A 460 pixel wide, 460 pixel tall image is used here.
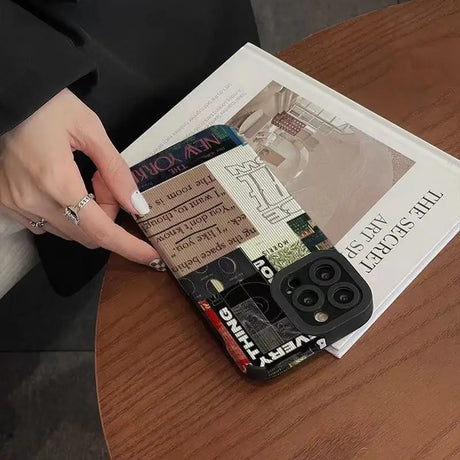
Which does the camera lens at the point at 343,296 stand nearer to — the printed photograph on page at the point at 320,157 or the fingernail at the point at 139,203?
the printed photograph on page at the point at 320,157

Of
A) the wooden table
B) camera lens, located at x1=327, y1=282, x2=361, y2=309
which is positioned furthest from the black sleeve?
camera lens, located at x1=327, y1=282, x2=361, y2=309

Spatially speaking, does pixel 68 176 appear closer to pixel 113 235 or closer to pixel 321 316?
pixel 113 235

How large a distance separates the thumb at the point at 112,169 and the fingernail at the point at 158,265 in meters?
0.04

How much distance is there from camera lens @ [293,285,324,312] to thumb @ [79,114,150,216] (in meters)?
0.14

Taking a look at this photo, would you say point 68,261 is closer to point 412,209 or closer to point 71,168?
point 71,168

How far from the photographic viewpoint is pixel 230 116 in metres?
0.61

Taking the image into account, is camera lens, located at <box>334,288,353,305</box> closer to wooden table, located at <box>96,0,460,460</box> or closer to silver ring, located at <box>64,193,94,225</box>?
wooden table, located at <box>96,0,460,460</box>

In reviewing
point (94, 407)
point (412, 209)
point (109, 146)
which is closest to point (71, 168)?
point (109, 146)

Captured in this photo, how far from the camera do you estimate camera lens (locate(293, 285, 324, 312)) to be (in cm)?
49

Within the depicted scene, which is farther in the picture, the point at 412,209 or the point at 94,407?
the point at 94,407

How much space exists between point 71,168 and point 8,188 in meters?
0.06

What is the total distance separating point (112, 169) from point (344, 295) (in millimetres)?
206

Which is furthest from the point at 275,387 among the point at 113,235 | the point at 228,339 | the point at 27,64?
the point at 27,64

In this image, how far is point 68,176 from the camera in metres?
0.54
